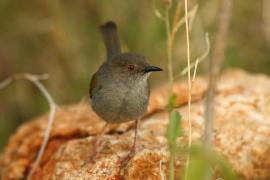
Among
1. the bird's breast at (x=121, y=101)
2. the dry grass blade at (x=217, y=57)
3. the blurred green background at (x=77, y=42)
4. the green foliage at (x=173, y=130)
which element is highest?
the dry grass blade at (x=217, y=57)

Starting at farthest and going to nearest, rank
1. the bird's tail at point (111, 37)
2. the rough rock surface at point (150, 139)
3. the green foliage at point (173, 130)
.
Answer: the bird's tail at point (111, 37) → the rough rock surface at point (150, 139) → the green foliage at point (173, 130)

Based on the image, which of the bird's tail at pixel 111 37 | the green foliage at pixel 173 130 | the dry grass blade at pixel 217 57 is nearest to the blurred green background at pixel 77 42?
the bird's tail at pixel 111 37

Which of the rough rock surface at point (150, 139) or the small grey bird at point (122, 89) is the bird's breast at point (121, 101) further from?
the rough rock surface at point (150, 139)

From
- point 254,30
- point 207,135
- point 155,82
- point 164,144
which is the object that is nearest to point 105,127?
point 164,144

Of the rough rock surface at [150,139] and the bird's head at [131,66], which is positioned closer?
the rough rock surface at [150,139]

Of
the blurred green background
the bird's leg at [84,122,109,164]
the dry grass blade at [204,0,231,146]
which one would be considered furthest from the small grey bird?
the blurred green background

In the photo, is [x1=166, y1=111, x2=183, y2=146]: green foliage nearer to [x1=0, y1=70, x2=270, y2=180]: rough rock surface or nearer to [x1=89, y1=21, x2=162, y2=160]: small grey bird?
[x1=0, y1=70, x2=270, y2=180]: rough rock surface
